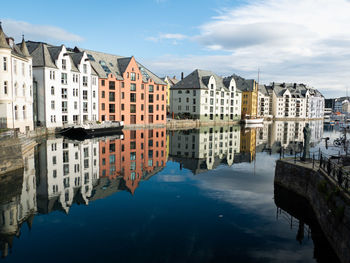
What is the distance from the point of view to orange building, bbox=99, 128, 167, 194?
2936 cm

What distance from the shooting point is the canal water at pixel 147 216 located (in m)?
14.1

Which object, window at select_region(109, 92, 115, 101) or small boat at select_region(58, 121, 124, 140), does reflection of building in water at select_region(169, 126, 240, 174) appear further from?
window at select_region(109, 92, 115, 101)

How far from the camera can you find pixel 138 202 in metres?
21.7

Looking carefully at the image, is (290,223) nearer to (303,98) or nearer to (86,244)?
(86,244)

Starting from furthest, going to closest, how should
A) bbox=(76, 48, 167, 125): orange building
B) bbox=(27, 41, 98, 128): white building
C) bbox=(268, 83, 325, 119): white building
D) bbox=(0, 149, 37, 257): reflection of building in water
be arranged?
bbox=(268, 83, 325, 119): white building, bbox=(76, 48, 167, 125): orange building, bbox=(27, 41, 98, 128): white building, bbox=(0, 149, 37, 257): reflection of building in water

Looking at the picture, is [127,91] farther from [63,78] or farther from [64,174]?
[64,174]

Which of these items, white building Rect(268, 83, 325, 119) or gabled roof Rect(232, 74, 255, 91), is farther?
white building Rect(268, 83, 325, 119)

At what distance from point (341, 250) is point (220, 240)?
5.84 meters

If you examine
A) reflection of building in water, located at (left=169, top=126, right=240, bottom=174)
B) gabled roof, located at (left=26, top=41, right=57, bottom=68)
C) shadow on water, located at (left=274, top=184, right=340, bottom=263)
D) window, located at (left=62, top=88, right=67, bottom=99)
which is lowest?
shadow on water, located at (left=274, top=184, right=340, bottom=263)

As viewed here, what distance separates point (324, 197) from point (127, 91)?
7064 cm

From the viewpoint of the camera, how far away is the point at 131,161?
36375 mm

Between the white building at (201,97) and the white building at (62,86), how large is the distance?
42.2m

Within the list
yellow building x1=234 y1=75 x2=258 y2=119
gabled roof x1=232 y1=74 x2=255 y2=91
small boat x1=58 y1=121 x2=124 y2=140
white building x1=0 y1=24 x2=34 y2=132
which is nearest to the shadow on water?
white building x1=0 y1=24 x2=34 y2=132

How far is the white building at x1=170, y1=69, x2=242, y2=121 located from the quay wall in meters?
81.1
